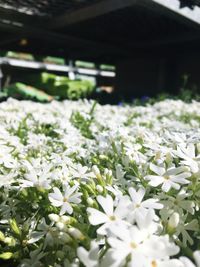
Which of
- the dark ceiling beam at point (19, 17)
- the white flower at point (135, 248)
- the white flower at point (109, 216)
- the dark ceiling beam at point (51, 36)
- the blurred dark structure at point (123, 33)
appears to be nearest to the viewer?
the white flower at point (135, 248)

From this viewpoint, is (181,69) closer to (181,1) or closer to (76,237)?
(181,1)

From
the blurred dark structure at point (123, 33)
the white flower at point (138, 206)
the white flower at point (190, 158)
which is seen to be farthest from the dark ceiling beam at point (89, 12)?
the white flower at point (138, 206)

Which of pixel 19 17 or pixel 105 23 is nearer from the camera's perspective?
pixel 19 17

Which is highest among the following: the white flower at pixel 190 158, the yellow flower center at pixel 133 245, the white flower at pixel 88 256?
the white flower at pixel 190 158

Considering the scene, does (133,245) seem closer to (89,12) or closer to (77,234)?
(77,234)

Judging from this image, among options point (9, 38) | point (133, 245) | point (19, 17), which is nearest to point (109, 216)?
point (133, 245)

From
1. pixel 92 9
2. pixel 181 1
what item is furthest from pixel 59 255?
pixel 92 9

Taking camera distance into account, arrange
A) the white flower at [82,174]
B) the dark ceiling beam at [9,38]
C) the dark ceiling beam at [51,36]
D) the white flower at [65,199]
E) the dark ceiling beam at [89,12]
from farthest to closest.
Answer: the dark ceiling beam at [9,38] < the dark ceiling beam at [51,36] < the dark ceiling beam at [89,12] < the white flower at [82,174] < the white flower at [65,199]

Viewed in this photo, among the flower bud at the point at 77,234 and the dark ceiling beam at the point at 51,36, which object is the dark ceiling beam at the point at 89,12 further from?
the flower bud at the point at 77,234
